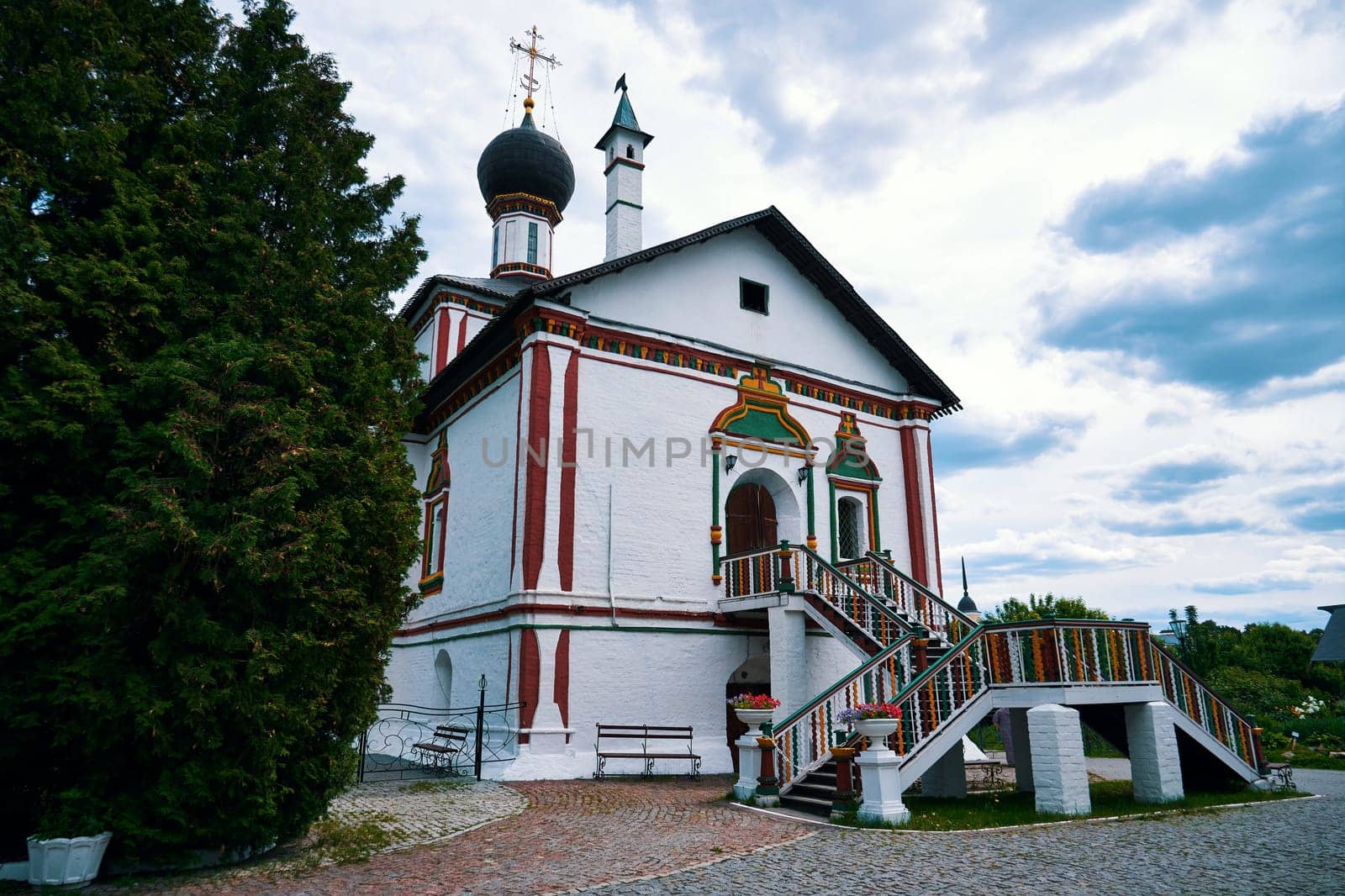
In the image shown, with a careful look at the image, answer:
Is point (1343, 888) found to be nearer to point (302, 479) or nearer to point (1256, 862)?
point (1256, 862)

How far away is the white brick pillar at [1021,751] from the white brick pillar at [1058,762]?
8.90 feet

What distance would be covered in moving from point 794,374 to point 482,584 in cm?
733

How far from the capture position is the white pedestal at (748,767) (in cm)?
1006

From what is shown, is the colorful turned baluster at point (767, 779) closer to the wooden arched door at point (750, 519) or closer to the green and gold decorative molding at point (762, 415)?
the wooden arched door at point (750, 519)

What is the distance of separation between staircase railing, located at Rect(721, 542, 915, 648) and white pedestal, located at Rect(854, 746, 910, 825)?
3.20 m

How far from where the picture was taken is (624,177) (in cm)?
1900

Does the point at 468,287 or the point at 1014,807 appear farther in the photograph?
the point at 468,287

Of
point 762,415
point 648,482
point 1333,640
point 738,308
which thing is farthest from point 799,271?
point 1333,640

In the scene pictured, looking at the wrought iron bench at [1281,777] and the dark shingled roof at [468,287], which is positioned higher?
the dark shingled roof at [468,287]

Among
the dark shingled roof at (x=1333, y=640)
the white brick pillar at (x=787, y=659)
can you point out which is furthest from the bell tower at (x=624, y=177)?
the dark shingled roof at (x=1333, y=640)

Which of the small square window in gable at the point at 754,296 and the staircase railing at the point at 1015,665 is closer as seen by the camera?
the staircase railing at the point at 1015,665

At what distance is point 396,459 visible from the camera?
8.60 m

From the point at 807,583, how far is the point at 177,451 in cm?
980

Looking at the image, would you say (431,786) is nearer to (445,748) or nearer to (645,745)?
(445,748)
